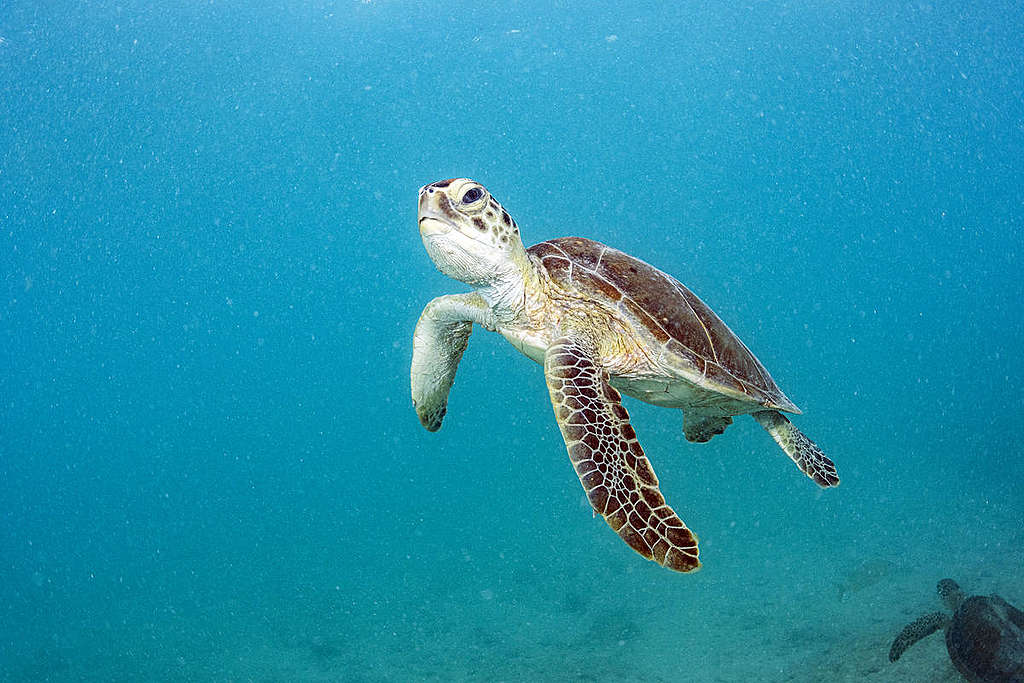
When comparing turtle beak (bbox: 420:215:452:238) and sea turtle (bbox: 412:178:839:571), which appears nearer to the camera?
sea turtle (bbox: 412:178:839:571)

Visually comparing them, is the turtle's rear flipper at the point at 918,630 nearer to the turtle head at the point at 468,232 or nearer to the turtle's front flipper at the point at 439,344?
the turtle's front flipper at the point at 439,344

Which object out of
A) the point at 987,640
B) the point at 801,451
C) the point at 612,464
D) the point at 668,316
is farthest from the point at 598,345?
the point at 987,640

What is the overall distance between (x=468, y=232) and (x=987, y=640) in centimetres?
520

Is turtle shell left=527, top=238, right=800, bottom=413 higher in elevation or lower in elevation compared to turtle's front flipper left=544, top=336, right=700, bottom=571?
higher

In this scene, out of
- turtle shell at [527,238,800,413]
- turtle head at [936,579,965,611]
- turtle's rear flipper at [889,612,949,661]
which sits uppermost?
turtle shell at [527,238,800,413]

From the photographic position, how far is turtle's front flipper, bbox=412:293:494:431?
320 cm

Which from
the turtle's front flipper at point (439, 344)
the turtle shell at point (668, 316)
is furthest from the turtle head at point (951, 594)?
the turtle's front flipper at point (439, 344)

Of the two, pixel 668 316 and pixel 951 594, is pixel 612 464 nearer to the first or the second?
pixel 668 316

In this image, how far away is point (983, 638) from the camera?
181 inches

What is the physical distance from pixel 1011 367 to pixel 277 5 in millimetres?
38209

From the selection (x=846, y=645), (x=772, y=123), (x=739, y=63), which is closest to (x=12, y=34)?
(x=846, y=645)

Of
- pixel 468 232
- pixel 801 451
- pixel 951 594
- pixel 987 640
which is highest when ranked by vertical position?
pixel 468 232

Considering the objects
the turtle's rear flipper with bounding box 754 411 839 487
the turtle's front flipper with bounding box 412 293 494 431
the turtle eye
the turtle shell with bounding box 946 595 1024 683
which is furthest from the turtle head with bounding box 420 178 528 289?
the turtle shell with bounding box 946 595 1024 683

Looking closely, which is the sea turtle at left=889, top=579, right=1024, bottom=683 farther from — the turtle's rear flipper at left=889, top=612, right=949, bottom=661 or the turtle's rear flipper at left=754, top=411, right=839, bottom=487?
the turtle's rear flipper at left=754, top=411, right=839, bottom=487
